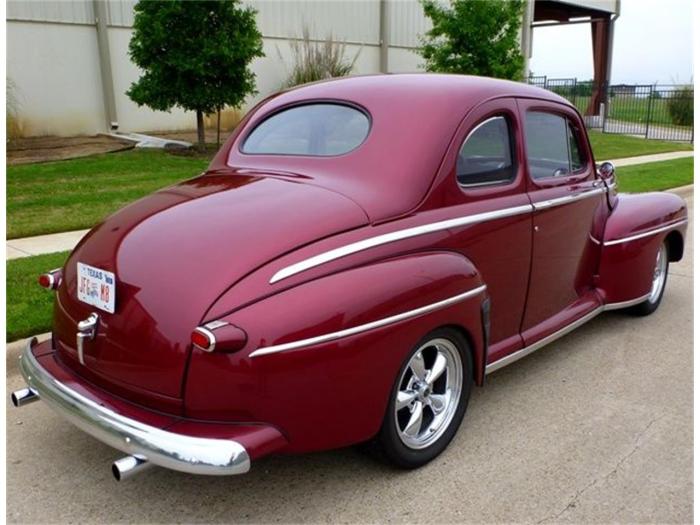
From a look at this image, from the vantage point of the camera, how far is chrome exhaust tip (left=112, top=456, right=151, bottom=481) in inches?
94.7

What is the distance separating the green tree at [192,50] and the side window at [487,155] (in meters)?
8.89

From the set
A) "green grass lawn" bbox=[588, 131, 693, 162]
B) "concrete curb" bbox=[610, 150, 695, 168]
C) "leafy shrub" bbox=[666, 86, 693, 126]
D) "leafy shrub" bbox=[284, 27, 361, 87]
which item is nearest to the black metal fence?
"leafy shrub" bbox=[666, 86, 693, 126]

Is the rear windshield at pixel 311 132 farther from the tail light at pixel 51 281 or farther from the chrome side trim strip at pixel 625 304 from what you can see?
the chrome side trim strip at pixel 625 304

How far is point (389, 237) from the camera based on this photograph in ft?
9.82

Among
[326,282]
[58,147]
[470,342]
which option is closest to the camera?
[326,282]

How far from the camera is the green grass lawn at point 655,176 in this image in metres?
11.2

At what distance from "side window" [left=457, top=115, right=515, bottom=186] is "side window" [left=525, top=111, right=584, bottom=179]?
18cm

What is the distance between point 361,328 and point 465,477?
97 centimetres

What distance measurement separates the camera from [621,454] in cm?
330

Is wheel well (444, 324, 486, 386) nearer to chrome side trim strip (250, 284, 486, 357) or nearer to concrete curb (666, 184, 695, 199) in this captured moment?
chrome side trim strip (250, 284, 486, 357)

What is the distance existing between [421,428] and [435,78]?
190cm

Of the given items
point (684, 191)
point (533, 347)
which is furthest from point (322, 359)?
point (684, 191)

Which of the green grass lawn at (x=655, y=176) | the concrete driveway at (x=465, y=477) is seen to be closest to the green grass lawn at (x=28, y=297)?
the concrete driveway at (x=465, y=477)

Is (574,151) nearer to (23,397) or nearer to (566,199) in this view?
(566,199)
